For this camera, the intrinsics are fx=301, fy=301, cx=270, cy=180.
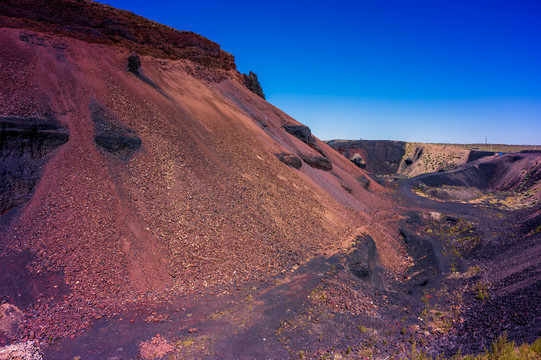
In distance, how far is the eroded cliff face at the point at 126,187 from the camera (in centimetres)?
921

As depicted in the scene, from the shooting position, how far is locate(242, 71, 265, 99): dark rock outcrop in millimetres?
33125

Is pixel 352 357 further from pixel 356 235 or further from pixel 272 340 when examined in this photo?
pixel 356 235

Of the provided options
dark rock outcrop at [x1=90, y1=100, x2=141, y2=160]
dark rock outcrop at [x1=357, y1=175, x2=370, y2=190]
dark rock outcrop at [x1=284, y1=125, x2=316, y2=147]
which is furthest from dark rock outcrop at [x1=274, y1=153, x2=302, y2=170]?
dark rock outcrop at [x1=357, y1=175, x2=370, y2=190]

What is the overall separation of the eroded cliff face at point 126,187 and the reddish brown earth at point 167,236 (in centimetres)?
7

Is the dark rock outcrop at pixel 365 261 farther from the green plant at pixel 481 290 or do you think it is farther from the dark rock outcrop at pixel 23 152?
the dark rock outcrop at pixel 23 152

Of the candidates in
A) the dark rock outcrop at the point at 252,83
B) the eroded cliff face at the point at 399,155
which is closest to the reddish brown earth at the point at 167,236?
the dark rock outcrop at the point at 252,83

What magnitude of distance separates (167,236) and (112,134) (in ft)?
19.0

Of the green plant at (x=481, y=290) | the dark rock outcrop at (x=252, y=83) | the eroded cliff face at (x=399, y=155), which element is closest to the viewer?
the green plant at (x=481, y=290)

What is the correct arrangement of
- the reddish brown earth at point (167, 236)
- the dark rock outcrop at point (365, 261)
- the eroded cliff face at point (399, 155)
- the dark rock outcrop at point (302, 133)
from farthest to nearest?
the eroded cliff face at point (399, 155) < the dark rock outcrop at point (302, 133) < the dark rock outcrop at point (365, 261) < the reddish brown earth at point (167, 236)

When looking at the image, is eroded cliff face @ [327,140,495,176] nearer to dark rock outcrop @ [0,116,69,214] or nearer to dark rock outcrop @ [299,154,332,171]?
dark rock outcrop @ [299,154,332,171]

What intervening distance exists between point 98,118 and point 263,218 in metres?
8.87

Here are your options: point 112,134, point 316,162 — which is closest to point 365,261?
point 112,134

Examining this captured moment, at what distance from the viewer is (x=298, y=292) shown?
991 centimetres

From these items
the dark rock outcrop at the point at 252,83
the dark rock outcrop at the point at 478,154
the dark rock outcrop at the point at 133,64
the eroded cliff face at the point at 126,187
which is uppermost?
the dark rock outcrop at the point at 252,83
